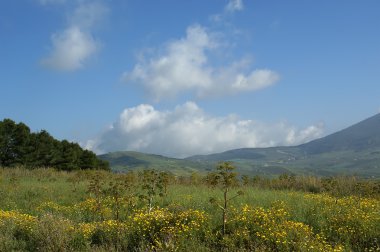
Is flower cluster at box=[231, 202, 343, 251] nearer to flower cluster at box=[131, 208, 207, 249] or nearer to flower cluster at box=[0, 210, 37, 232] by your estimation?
flower cluster at box=[131, 208, 207, 249]

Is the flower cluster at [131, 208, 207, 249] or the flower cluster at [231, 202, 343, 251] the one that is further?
the flower cluster at [131, 208, 207, 249]

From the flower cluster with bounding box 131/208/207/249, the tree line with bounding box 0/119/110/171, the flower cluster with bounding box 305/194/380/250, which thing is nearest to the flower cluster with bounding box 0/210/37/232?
the flower cluster with bounding box 131/208/207/249

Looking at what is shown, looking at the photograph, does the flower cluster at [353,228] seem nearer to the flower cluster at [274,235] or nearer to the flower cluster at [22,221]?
the flower cluster at [274,235]

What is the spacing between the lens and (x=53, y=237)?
981 centimetres

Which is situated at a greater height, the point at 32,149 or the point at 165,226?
the point at 32,149

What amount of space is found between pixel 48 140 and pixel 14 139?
5.19m

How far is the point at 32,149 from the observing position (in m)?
54.2

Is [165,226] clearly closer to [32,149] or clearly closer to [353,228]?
[353,228]

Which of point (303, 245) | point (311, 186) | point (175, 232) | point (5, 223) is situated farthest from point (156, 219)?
point (311, 186)

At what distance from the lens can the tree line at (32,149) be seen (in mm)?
51969

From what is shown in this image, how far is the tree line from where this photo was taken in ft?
171

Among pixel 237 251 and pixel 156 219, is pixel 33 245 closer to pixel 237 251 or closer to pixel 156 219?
pixel 156 219

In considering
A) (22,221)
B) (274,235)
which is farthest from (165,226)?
(22,221)

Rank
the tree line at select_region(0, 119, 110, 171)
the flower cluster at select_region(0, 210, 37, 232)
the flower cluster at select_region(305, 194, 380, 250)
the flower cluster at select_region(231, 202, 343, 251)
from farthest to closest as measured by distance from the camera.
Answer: the tree line at select_region(0, 119, 110, 171) < the flower cluster at select_region(0, 210, 37, 232) < the flower cluster at select_region(305, 194, 380, 250) < the flower cluster at select_region(231, 202, 343, 251)
